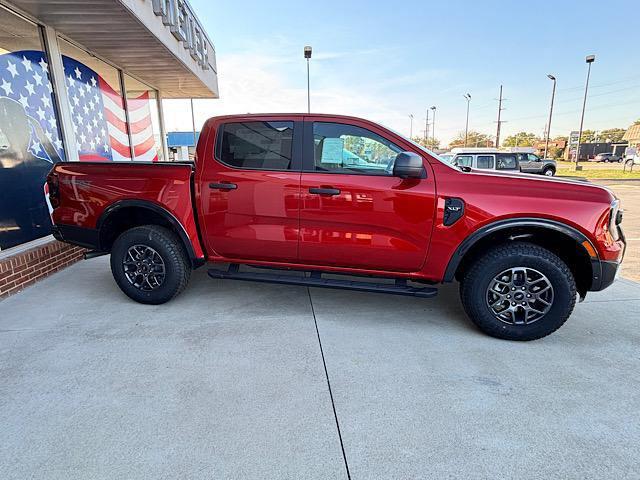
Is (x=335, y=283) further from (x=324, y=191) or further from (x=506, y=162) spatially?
(x=506, y=162)

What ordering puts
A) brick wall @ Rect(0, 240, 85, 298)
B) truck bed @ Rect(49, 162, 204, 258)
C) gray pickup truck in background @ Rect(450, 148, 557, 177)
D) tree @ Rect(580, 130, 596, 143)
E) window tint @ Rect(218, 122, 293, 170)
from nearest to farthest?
window tint @ Rect(218, 122, 293, 170)
truck bed @ Rect(49, 162, 204, 258)
brick wall @ Rect(0, 240, 85, 298)
gray pickup truck in background @ Rect(450, 148, 557, 177)
tree @ Rect(580, 130, 596, 143)

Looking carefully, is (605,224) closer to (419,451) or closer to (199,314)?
(419,451)

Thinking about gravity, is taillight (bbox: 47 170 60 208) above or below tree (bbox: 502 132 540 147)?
below

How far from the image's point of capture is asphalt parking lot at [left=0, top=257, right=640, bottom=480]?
6.01 feet

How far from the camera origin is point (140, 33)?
5.29m

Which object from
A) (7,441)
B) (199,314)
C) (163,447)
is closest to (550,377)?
(163,447)

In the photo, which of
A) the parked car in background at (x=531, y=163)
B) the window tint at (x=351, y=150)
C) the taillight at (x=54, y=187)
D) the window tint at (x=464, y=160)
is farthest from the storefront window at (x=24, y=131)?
the parked car in background at (x=531, y=163)

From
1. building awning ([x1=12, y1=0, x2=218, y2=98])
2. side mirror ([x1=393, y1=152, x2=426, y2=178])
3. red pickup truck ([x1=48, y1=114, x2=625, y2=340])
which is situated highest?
building awning ([x1=12, y1=0, x2=218, y2=98])

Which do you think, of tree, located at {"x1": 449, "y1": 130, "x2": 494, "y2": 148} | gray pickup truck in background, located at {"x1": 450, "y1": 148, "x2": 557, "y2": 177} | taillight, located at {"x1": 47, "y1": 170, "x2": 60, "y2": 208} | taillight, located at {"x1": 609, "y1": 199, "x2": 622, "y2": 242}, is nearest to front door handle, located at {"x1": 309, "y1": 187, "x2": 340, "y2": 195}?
taillight, located at {"x1": 609, "y1": 199, "x2": 622, "y2": 242}

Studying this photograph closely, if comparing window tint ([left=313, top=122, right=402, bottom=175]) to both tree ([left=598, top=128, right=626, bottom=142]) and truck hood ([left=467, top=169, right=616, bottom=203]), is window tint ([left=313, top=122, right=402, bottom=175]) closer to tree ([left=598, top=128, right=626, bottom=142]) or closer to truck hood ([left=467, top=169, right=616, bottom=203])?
truck hood ([left=467, top=169, right=616, bottom=203])

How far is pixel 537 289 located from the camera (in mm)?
2906

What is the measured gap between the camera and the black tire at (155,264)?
3531 millimetres

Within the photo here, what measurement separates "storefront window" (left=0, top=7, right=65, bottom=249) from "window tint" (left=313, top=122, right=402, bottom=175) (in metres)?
3.88

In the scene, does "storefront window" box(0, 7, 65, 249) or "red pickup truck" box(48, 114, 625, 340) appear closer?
"red pickup truck" box(48, 114, 625, 340)
